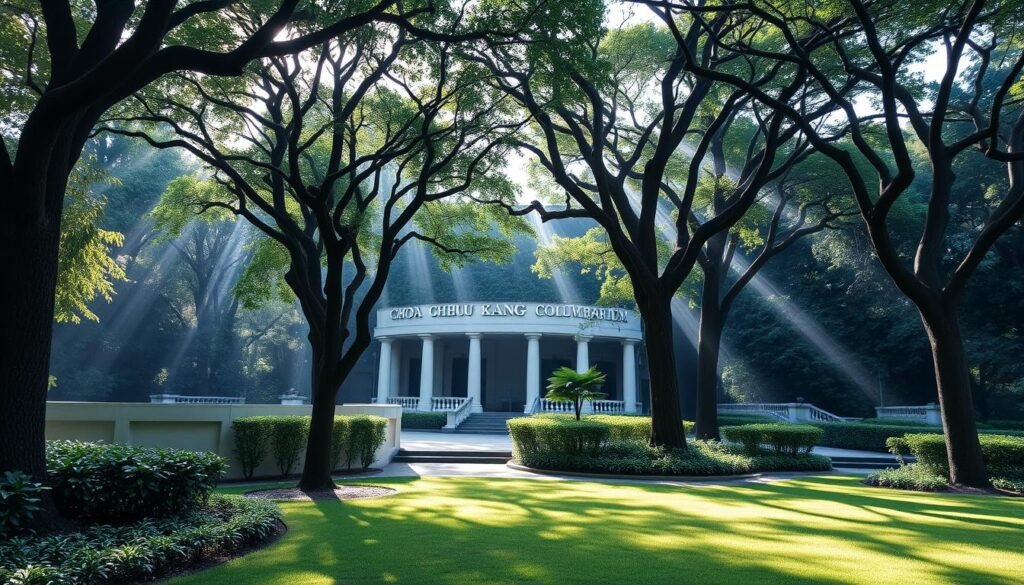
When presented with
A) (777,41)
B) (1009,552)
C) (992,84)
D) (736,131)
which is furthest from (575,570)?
(992,84)

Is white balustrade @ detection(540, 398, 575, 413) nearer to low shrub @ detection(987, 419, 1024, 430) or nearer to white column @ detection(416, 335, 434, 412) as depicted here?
white column @ detection(416, 335, 434, 412)

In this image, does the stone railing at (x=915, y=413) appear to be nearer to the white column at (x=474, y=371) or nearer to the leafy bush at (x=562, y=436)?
the leafy bush at (x=562, y=436)

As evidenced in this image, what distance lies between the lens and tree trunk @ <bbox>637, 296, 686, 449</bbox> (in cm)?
1454

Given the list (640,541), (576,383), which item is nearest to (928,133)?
(576,383)

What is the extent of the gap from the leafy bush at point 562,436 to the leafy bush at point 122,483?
9232 millimetres

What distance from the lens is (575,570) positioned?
17.2ft

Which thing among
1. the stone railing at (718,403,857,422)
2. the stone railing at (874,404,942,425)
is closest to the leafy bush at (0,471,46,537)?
the stone railing at (718,403,857,422)

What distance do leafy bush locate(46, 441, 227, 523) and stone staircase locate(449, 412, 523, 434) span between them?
2108 centimetres

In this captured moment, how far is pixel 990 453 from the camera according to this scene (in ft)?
41.3

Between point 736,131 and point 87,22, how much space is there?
17.1m

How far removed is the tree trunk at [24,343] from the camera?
5984 mm

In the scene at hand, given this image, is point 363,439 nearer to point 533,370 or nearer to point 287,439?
point 287,439

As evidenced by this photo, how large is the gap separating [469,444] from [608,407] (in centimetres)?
1035

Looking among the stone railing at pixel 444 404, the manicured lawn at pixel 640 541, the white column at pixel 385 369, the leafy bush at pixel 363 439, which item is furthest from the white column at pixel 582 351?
the manicured lawn at pixel 640 541
